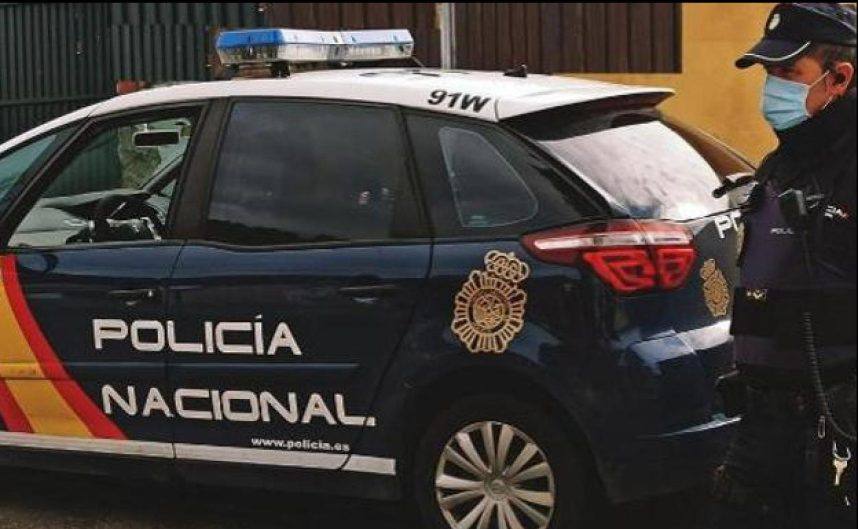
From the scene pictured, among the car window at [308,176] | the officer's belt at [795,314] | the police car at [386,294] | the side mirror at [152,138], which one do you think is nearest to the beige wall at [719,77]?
the police car at [386,294]

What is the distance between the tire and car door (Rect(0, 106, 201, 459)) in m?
0.99

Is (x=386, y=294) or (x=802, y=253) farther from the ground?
(x=802, y=253)

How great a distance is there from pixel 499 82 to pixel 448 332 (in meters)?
0.94

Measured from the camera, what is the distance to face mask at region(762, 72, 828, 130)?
357 centimetres

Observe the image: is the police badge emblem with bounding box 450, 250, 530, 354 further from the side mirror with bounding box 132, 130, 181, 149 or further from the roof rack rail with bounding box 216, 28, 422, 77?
the side mirror with bounding box 132, 130, 181, 149

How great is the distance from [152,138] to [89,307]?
0.77 m

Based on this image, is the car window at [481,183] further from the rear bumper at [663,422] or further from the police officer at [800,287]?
the police officer at [800,287]

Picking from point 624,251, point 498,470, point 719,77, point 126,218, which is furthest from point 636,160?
point 719,77

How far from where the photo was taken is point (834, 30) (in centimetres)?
353

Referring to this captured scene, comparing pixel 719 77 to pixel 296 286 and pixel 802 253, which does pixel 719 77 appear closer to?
pixel 296 286

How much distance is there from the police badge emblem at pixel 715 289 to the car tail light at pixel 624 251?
0.40 ft

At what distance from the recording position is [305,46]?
16.3ft

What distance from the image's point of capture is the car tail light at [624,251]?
152 inches

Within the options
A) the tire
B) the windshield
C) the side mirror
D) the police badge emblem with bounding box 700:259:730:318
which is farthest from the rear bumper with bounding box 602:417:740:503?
the side mirror
